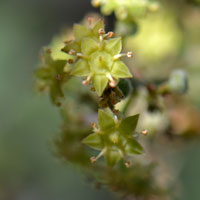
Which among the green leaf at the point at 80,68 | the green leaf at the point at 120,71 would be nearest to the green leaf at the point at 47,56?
the green leaf at the point at 80,68

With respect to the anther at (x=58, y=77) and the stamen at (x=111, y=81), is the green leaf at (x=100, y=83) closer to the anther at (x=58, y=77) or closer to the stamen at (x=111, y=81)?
the stamen at (x=111, y=81)

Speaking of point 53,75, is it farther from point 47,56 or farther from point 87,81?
point 87,81

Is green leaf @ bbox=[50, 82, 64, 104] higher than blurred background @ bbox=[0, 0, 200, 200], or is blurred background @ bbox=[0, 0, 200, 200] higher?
green leaf @ bbox=[50, 82, 64, 104]

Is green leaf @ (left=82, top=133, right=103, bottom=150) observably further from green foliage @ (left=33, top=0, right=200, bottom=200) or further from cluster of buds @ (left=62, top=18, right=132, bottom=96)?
cluster of buds @ (left=62, top=18, right=132, bottom=96)

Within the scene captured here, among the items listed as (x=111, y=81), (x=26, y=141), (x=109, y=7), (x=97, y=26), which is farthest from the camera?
(x=26, y=141)

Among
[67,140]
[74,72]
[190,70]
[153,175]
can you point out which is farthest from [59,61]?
[190,70]

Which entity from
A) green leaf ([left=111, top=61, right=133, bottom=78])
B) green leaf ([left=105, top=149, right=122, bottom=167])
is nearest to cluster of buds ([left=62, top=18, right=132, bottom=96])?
green leaf ([left=111, top=61, right=133, bottom=78])

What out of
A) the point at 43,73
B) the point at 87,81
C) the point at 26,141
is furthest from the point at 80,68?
the point at 26,141

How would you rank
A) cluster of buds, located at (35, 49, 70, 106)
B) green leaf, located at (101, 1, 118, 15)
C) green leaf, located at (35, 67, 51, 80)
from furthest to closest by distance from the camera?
green leaf, located at (101, 1, 118, 15)
green leaf, located at (35, 67, 51, 80)
cluster of buds, located at (35, 49, 70, 106)
